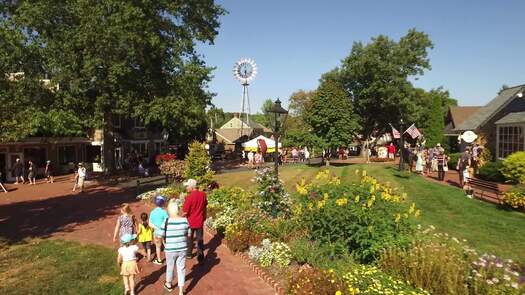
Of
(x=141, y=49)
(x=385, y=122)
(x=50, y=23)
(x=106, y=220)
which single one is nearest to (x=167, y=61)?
(x=141, y=49)

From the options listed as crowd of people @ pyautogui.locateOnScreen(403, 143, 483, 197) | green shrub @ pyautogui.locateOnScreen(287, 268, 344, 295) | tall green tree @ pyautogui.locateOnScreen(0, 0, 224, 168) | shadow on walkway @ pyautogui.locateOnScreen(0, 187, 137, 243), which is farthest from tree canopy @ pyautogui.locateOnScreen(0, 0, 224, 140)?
green shrub @ pyautogui.locateOnScreen(287, 268, 344, 295)

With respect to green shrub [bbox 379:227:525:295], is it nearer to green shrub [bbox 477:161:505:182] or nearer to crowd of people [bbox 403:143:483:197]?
crowd of people [bbox 403:143:483:197]

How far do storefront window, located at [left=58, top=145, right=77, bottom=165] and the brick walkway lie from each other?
8738mm

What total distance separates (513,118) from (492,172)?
15.4ft

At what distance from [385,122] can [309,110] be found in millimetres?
24329

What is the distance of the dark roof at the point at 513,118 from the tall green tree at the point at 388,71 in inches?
809

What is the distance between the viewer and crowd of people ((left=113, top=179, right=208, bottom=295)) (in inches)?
315

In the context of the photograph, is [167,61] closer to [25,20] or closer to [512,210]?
[25,20]

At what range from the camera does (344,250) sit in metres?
8.79

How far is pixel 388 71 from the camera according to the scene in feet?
150

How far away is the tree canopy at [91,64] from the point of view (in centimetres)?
2625

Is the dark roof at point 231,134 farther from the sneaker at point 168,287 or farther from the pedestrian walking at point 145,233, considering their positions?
the sneaker at point 168,287

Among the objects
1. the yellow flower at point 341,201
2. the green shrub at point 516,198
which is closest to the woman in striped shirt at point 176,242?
the yellow flower at point 341,201

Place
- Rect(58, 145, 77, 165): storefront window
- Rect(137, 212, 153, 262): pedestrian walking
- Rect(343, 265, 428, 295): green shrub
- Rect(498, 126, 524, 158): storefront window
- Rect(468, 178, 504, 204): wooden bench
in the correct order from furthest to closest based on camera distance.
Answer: Rect(58, 145, 77, 165): storefront window, Rect(498, 126, 524, 158): storefront window, Rect(468, 178, 504, 204): wooden bench, Rect(137, 212, 153, 262): pedestrian walking, Rect(343, 265, 428, 295): green shrub
